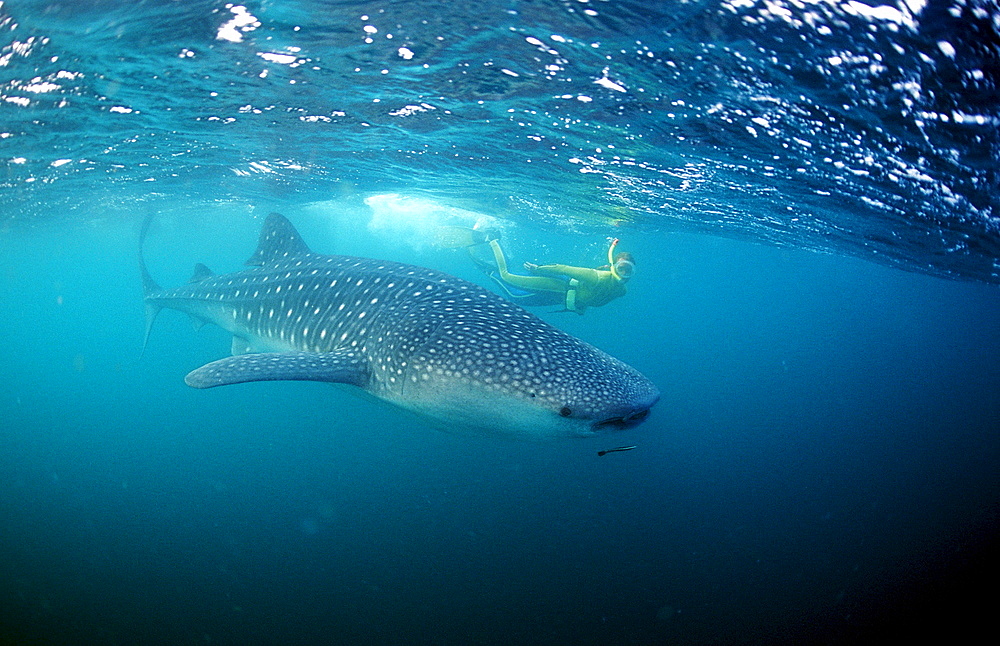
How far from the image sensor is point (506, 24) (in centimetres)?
554

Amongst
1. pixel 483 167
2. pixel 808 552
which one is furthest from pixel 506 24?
pixel 808 552

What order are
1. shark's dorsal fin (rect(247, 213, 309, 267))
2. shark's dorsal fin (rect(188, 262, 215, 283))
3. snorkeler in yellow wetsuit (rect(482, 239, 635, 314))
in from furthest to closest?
snorkeler in yellow wetsuit (rect(482, 239, 635, 314)) < shark's dorsal fin (rect(188, 262, 215, 283)) < shark's dorsal fin (rect(247, 213, 309, 267))

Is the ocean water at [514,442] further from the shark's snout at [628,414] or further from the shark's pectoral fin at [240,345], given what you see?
Result: the shark's pectoral fin at [240,345]

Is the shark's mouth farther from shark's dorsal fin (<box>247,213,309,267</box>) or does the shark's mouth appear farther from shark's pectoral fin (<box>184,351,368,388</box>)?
shark's dorsal fin (<box>247,213,309,267</box>)

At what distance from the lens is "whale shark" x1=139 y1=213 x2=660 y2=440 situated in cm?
387

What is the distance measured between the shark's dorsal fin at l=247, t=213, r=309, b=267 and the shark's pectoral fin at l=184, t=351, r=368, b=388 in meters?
4.33

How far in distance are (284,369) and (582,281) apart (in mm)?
9854

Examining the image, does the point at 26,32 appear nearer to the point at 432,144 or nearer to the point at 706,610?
the point at 432,144

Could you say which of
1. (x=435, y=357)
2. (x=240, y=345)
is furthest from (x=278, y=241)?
(x=435, y=357)

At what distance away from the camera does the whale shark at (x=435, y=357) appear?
3.87 meters

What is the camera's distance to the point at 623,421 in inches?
150

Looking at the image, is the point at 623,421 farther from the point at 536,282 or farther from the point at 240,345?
the point at 536,282

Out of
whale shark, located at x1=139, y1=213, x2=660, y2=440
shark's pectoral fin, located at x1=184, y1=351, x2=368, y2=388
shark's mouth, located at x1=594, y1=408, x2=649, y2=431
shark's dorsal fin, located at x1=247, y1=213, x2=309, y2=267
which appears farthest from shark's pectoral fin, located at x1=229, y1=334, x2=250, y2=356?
shark's mouth, located at x1=594, y1=408, x2=649, y2=431

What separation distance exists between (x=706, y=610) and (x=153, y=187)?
24.4 metres
